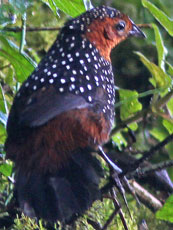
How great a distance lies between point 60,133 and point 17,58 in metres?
0.55

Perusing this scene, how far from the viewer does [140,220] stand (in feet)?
7.56

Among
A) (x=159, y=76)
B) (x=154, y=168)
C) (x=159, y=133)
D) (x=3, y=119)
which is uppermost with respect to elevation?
(x=3, y=119)

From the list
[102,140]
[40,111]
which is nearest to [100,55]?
[102,140]

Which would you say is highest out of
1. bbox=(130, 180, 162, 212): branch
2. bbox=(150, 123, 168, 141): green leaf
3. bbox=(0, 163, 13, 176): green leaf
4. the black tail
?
the black tail

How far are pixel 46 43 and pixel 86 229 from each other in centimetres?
174

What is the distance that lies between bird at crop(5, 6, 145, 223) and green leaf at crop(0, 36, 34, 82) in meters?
0.11

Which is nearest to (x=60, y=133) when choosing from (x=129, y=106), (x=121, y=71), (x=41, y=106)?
(x=41, y=106)

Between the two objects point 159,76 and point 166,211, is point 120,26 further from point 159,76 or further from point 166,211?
point 166,211

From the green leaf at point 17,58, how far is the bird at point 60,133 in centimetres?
11

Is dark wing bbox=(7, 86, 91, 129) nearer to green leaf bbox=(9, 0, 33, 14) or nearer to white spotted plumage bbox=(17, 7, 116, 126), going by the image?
white spotted plumage bbox=(17, 7, 116, 126)

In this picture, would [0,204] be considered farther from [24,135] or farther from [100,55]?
[100,55]

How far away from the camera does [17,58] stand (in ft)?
7.18

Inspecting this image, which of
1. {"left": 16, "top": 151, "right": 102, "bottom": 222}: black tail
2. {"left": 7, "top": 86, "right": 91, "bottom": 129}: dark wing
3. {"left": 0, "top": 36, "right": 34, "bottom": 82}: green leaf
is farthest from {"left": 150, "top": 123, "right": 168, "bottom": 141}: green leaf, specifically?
{"left": 16, "top": 151, "right": 102, "bottom": 222}: black tail

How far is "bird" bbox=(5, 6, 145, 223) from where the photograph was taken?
5.44 feet
